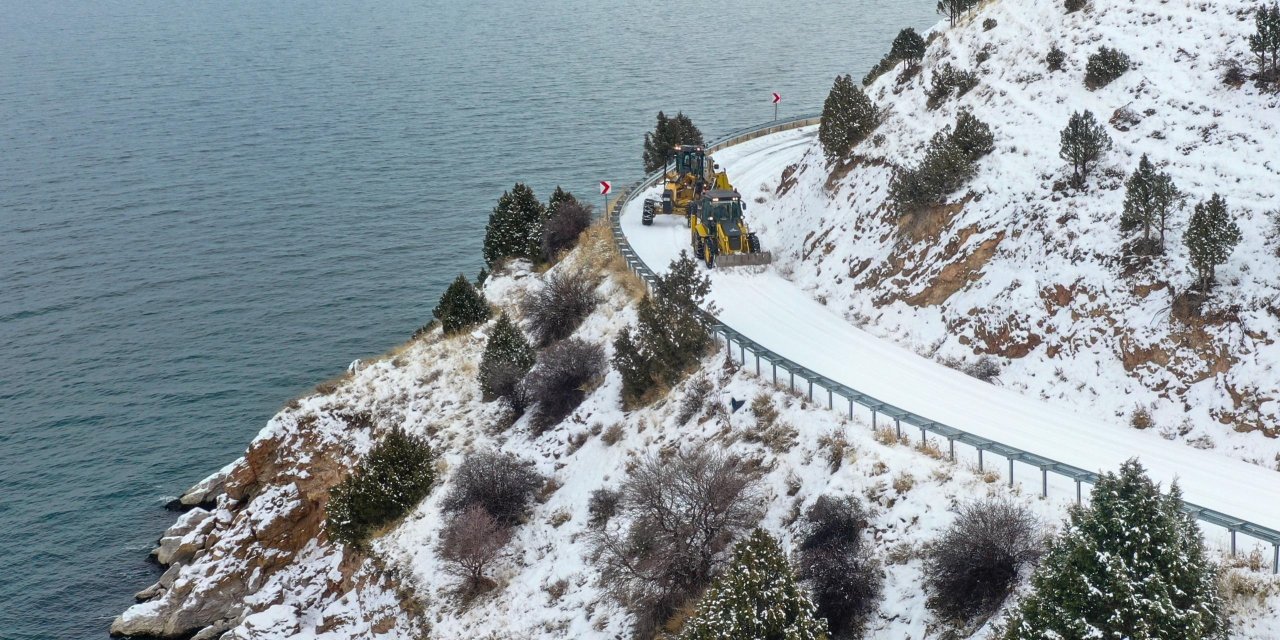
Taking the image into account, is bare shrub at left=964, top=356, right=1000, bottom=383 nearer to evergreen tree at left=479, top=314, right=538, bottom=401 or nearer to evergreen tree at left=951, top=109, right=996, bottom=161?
evergreen tree at left=951, top=109, right=996, bottom=161

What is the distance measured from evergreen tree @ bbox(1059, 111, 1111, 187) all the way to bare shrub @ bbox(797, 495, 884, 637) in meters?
14.5

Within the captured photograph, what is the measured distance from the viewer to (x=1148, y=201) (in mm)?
27766

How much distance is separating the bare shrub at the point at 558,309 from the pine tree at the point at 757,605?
840 inches

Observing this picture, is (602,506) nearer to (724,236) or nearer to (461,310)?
(724,236)

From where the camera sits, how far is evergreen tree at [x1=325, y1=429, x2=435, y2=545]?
33.1m

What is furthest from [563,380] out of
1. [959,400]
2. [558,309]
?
[959,400]

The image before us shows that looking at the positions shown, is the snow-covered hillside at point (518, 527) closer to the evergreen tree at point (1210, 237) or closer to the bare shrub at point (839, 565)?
the bare shrub at point (839, 565)

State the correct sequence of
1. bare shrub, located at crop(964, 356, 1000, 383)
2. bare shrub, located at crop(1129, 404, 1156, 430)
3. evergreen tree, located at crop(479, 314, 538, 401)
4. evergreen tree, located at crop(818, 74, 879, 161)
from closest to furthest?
bare shrub, located at crop(1129, 404, 1156, 430) → bare shrub, located at crop(964, 356, 1000, 383) → evergreen tree, located at crop(479, 314, 538, 401) → evergreen tree, located at crop(818, 74, 879, 161)

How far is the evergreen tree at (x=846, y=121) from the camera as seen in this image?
42312mm

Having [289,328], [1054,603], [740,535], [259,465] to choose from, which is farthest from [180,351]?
[1054,603]

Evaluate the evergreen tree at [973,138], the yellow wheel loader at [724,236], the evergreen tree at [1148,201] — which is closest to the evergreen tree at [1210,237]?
the evergreen tree at [1148,201]

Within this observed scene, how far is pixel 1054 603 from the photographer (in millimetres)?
16047

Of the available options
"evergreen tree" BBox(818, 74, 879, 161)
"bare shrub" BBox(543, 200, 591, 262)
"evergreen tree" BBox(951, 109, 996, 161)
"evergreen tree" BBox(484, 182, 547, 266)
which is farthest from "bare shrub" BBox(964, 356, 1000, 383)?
"evergreen tree" BBox(484, 182, 547, 266)

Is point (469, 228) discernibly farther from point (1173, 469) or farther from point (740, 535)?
point (1173, 469)
